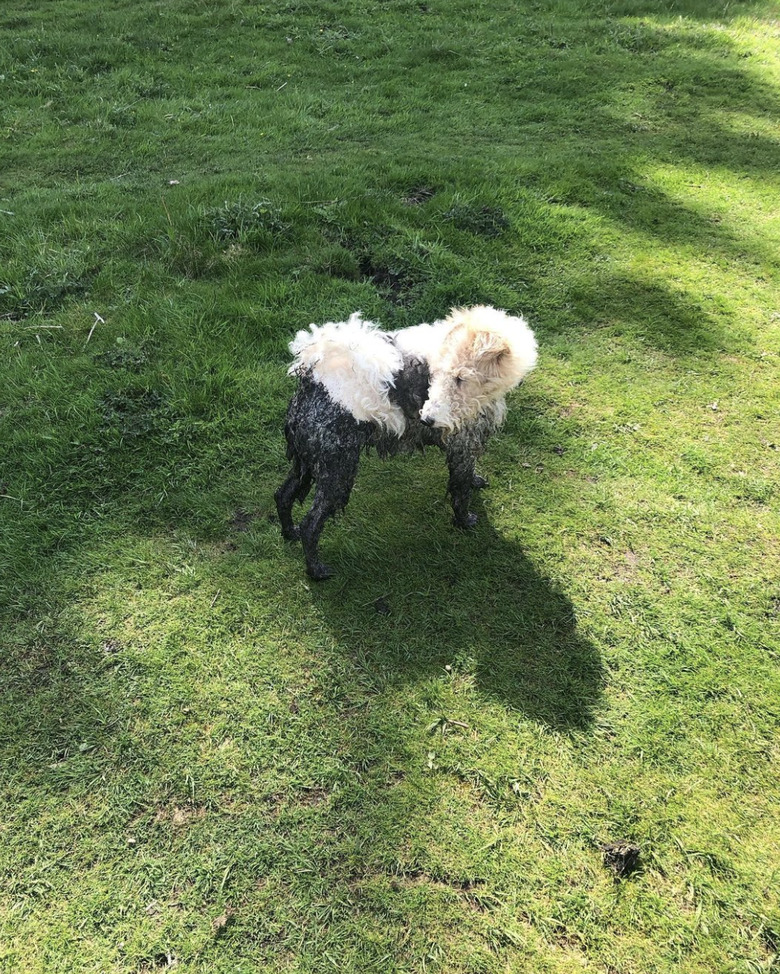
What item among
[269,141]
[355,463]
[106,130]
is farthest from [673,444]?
[106,130]

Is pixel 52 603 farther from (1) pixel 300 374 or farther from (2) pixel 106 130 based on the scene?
(2) pixel 106 130

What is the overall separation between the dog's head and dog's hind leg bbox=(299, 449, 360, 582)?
1.71ft

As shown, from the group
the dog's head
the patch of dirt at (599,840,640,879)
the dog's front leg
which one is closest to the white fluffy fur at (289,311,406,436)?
the dog's head

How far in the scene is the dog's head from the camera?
11.3 ft

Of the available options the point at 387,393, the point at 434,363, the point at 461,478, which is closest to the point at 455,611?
the point at 461,478

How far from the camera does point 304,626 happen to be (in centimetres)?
360

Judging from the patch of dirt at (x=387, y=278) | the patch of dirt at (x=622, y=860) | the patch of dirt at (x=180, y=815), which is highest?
the patch of dirt at (x=387, y=278)

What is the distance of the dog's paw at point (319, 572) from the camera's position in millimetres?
3760

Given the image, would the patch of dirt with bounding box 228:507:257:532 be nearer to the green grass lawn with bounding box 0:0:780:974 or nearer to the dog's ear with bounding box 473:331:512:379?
the green grass lawn with bounding box 0:0:780:974

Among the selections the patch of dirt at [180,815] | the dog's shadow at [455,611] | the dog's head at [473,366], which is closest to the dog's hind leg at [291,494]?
the dog's shadow at [455,611]

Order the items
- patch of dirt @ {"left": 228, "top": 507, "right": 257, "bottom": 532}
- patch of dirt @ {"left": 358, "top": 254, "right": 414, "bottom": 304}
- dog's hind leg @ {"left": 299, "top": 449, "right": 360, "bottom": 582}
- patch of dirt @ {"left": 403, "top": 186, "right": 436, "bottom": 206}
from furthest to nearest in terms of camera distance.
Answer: patch of dirt @ {"left": 403, "top": 186, "right": 436, "bottom": 206} < patch of dirt @ {"left": 358, "top": 254, "right": 414, "bottom": 304} < patch of dirt @ {"left": 228, "top": 507, "right": 257, "bottom": 532} < dog's hind leg @ {"left": 299, "top": 449, "right": 360, "bottom": 582}

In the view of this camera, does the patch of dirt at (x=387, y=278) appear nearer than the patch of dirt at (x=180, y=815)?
No

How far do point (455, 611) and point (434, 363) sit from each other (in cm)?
154

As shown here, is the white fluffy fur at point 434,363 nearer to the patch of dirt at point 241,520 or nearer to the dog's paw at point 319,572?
the dog's paw at point 319,572
